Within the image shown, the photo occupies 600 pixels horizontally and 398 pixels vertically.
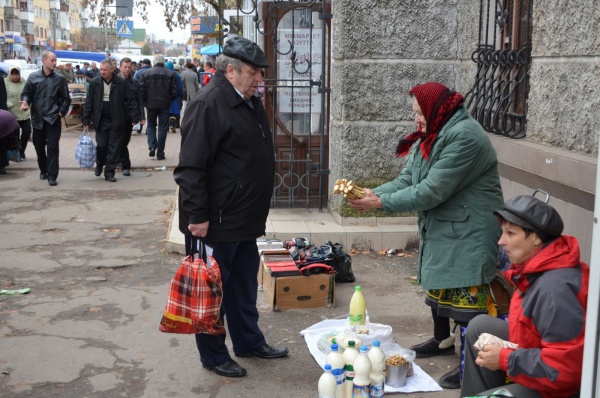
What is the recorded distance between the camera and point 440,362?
4941mm

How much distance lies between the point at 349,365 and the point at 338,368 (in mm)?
101

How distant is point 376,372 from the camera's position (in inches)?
156

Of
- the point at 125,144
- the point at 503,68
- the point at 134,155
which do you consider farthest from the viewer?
the point at 134,155

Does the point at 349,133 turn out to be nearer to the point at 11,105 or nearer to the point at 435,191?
the point at 435,191

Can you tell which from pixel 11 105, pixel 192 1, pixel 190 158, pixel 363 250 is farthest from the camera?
pixel 192 1

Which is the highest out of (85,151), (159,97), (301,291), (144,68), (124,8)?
(124,8)

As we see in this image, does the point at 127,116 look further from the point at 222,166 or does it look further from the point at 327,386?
the point at 327,386

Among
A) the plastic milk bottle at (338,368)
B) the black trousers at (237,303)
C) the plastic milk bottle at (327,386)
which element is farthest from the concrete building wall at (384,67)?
the plastic milk bottle at (327,386)

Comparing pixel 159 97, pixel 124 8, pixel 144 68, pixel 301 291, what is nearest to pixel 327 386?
pixel 301 291

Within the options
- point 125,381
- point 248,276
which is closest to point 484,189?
point 248,276

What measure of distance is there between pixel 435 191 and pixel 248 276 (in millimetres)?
1316

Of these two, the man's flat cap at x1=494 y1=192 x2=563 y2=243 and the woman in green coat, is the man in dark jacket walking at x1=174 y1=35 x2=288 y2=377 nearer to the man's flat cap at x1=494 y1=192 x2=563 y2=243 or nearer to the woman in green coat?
the woman in green coat

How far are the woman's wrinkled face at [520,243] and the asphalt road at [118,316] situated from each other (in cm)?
134

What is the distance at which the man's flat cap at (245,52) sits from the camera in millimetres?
4457
